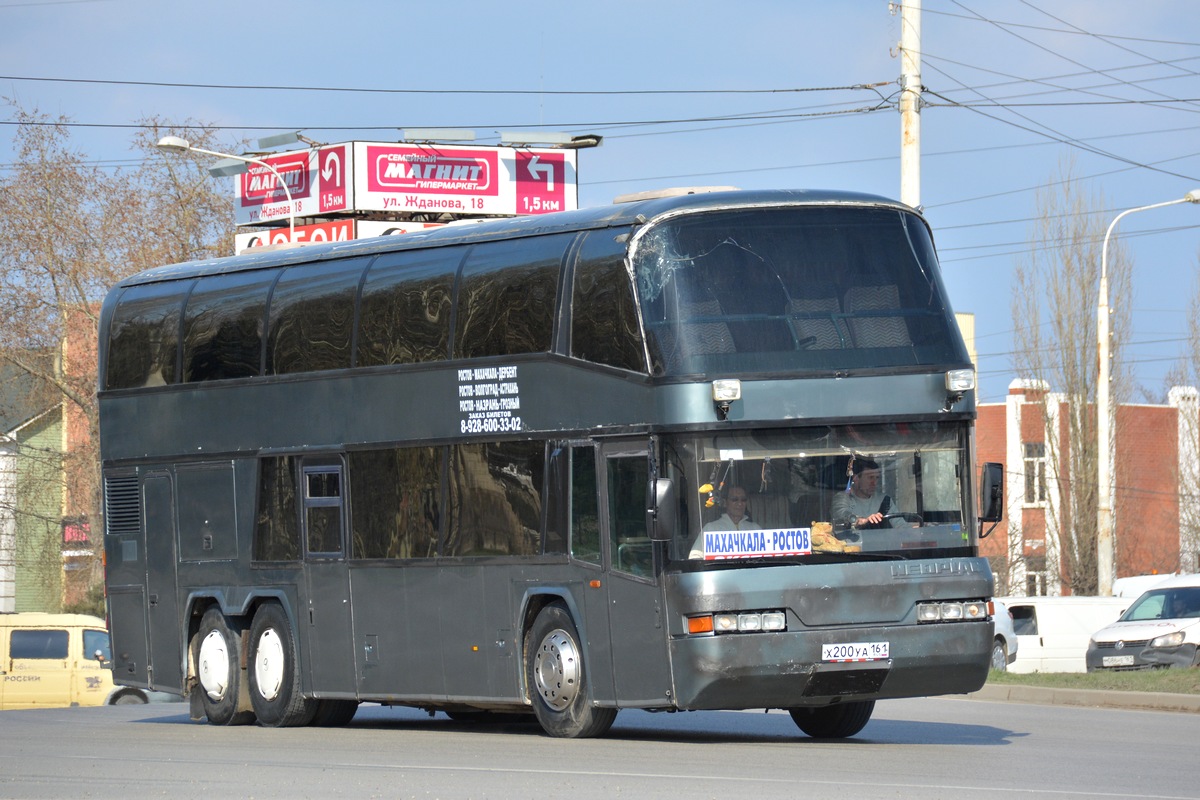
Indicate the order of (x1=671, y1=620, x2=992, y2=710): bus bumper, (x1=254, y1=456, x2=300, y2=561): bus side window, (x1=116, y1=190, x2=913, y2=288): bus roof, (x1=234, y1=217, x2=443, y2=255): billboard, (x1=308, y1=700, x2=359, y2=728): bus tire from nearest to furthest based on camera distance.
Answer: (x1=671, y1=620, x2=992, y2=710): bus bumper, (x1=116, y1=190, x2=913, y2=288): bus roof, (x1=254, y1=456, x2=300, y2=561): bus side window, (x1=308, y1=700, x2=359, y2=728): bus tire, (x1=234, y1=217, x2=443, y2=255): billboard

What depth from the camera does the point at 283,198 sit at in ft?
161

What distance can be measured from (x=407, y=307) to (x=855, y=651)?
5.05 meters

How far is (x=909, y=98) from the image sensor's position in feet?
81.1

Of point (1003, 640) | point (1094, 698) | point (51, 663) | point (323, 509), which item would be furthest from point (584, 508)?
point (1003, 640)

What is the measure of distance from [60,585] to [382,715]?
36.1 m

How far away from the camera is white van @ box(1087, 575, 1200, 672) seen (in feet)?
91.9

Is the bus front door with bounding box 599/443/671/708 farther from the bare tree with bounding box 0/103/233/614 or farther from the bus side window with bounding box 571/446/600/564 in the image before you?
the bare tree with bounding box 0/103/233/614

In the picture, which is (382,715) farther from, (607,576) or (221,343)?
(607,576)

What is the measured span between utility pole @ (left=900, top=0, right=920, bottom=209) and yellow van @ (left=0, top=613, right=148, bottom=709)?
13277 mm

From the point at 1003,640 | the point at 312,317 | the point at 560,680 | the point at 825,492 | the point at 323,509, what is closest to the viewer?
the point at 825,492

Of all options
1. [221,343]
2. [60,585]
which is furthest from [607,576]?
[60,585]

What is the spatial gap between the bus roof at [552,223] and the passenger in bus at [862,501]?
6.87 feet

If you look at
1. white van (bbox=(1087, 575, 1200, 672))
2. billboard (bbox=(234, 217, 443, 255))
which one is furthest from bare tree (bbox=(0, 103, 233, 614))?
white van (bbox=(1087, 575, 1200, 672))

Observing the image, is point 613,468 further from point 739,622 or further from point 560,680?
point 560,680
